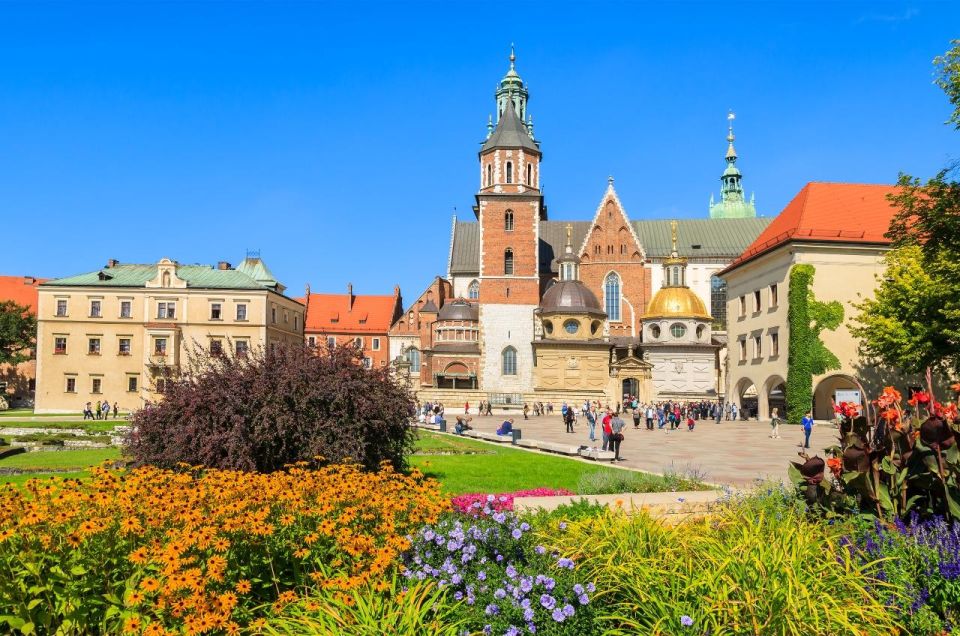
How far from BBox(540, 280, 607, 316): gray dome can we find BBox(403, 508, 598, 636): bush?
185ft

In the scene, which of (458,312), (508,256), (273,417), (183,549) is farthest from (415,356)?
(183,549)

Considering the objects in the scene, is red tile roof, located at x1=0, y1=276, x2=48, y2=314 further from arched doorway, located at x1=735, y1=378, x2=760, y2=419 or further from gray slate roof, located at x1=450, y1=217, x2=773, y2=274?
arched doorway, located at x1=735, y1=378, x2=760, y2=419

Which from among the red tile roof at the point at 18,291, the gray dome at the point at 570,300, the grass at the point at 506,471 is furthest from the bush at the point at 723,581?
the red tile roof at the point at 18,291

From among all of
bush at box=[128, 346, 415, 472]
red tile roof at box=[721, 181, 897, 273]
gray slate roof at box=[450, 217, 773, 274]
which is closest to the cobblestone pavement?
bush at box=[128, 346, 415, 472]

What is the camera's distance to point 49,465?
17859 mm

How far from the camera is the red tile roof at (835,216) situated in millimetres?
39812

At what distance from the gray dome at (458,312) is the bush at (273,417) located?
176 ft

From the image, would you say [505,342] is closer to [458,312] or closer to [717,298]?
[458,312]

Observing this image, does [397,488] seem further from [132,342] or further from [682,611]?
[132,342]

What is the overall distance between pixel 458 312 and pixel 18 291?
149 ft

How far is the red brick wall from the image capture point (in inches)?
2778

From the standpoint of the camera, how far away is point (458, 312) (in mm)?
67375

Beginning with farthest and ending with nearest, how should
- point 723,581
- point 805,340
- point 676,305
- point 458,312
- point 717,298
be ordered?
point 717,298 → point 458,312 → point 676,305 → point 805,340 → point 723,581

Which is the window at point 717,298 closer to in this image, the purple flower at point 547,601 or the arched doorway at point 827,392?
the arched doorway at point 827,392
